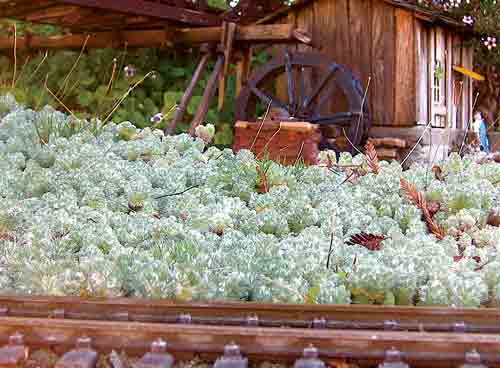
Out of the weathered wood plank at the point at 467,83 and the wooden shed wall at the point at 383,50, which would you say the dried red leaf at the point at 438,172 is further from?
the weathered wood plank at the point at 467,83

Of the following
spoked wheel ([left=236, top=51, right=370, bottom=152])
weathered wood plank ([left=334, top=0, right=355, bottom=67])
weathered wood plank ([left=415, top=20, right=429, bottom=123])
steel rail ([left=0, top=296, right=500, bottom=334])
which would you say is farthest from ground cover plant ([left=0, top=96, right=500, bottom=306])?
weathered wood plank ([left=334, top=0, right=355, bottom=67])

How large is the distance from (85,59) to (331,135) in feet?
14.9

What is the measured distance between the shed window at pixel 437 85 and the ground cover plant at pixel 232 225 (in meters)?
6.90

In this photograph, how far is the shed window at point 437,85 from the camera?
10525 millimetres

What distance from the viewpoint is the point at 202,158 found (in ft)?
A: 11.7

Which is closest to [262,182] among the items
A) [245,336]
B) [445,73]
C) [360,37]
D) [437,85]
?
[245,336]

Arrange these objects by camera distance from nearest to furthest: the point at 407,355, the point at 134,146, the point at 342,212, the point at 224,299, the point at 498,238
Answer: the point at 407,355 < the point at 224,299 < the point at 498,238 < the point at 342,212 < the point at 134,146

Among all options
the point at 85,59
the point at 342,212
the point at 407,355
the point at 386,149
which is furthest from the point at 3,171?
the point at 85,59

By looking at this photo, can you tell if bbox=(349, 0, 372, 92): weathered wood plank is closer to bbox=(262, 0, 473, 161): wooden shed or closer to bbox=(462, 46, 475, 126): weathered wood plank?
bbox=(262, 0, 473, 161): wooden shed

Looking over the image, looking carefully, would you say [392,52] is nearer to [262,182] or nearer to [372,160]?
[372,160]

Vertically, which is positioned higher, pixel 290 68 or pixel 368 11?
pixel 368 11

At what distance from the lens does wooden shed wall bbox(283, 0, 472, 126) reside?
404 inches

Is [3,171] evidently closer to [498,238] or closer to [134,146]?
[134,146]

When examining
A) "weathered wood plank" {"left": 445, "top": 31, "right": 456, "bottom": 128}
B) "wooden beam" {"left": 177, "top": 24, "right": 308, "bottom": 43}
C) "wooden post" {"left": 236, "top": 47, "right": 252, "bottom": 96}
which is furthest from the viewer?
"weathered wood plank" {"left": 445, "top": 31, "right": 456, "bottom": 128}
